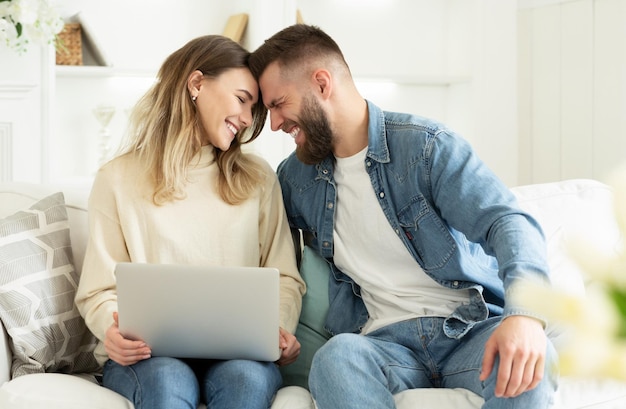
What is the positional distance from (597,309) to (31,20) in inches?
116

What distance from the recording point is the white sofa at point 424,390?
168cm

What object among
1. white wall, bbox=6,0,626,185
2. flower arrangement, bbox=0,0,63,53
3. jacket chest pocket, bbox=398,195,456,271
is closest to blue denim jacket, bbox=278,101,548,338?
jacket chest pocket, bbox=398,195,456,271

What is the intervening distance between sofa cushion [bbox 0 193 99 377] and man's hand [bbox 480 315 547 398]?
3.27 ft

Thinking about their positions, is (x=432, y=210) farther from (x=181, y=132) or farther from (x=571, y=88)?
(x=571, y=88)

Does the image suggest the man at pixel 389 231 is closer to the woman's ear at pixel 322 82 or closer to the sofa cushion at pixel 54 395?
the woman's ear at pixel 322 82

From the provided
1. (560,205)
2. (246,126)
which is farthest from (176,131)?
(560,205)

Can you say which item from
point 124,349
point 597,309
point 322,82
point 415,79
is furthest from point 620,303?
point 415,79

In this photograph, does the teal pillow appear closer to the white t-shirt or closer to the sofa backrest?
the white t-shirt

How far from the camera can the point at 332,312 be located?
79.9 inches

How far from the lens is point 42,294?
74.0 inches

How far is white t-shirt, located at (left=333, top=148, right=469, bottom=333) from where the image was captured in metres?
1.90

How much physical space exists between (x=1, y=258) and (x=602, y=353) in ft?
5.55

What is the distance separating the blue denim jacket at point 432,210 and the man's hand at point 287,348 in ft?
0.49

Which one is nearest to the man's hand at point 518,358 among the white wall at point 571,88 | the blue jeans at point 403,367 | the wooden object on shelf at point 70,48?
the blue jeans at point 403,367
